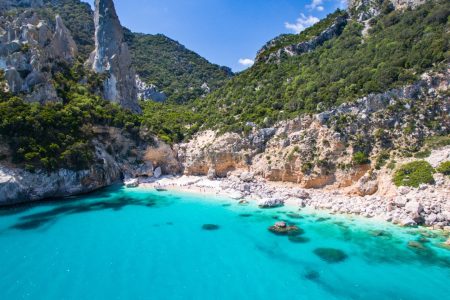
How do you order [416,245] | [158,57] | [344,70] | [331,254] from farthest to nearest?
[158,57]
[344,70]
[416,245]
[331,254]

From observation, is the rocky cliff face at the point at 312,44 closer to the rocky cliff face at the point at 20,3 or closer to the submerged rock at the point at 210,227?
the submerged rock at the point at 210,227

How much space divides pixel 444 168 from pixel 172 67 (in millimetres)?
86087

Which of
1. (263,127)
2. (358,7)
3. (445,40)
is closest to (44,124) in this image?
(263,127)

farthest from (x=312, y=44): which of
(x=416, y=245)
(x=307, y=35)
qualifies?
(x=416, y=245)

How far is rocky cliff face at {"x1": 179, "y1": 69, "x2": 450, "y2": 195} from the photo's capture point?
33.2 m

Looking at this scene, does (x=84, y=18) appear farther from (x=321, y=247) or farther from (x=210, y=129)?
(x=321, y=247)

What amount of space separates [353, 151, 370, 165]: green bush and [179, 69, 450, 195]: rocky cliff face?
12 cm

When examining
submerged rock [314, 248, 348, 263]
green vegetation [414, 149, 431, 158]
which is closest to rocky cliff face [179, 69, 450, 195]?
green vegetation [414, 149, 431, 158]

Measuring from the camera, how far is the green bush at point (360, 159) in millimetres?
33147

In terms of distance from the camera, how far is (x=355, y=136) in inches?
1393

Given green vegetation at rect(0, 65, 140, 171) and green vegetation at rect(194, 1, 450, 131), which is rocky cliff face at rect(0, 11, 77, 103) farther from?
green vegetation at rect(194, 1, 450, 131)

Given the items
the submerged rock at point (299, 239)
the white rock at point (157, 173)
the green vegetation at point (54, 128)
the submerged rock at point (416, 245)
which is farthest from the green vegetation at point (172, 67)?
the submerged rock at point (416, 245)

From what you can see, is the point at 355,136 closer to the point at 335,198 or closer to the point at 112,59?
the point at 335,198

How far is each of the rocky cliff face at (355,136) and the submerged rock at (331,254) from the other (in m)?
12.7
